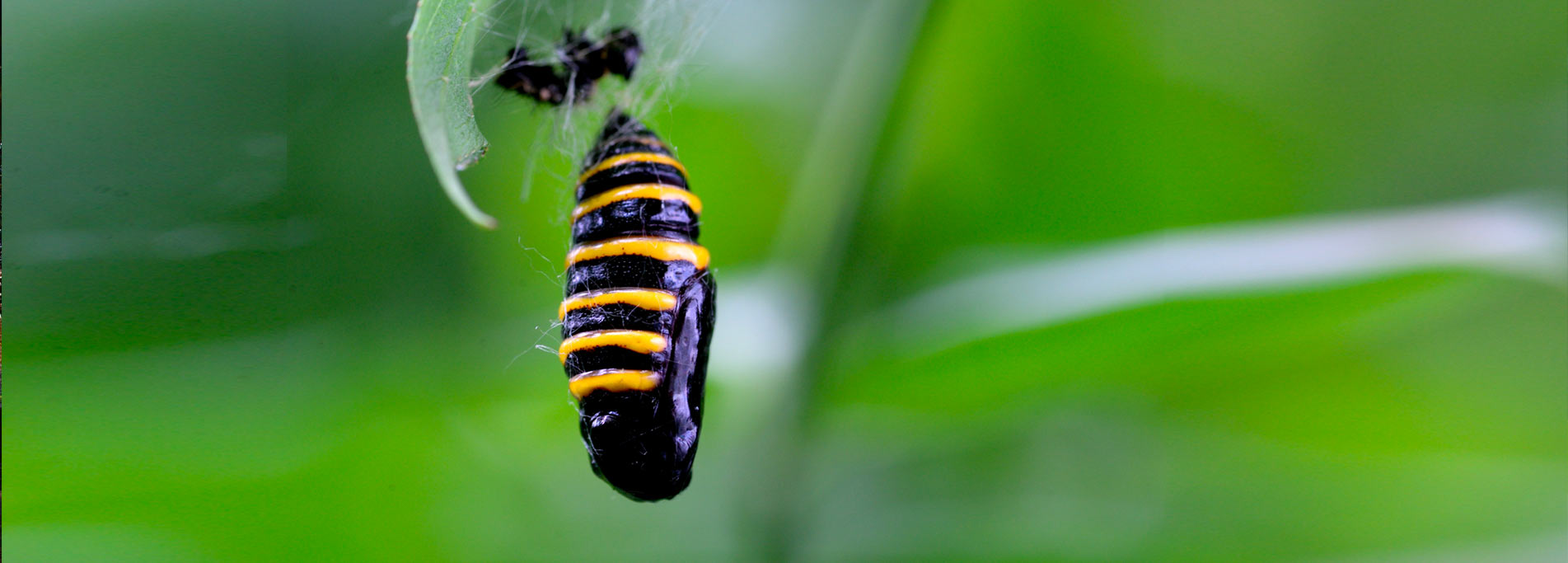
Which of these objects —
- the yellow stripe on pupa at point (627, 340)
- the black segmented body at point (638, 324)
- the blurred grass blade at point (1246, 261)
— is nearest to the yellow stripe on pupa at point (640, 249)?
the black segmented body at point (638, 324)

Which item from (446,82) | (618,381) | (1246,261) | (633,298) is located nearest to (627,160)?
(633,298)

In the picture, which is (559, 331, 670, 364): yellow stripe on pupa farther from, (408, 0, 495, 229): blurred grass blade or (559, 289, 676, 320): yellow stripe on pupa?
(408, 0, 495, 229): blurred grass blade

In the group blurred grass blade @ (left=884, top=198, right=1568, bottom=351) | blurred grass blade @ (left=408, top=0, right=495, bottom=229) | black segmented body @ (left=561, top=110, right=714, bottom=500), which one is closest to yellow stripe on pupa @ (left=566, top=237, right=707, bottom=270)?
black segmented body @ (left=561, top=110, right=714, bottom=500)

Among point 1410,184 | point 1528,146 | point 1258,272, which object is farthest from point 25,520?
point 1528,146

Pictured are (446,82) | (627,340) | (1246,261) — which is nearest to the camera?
(446,82)

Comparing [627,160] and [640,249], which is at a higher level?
[627,160]

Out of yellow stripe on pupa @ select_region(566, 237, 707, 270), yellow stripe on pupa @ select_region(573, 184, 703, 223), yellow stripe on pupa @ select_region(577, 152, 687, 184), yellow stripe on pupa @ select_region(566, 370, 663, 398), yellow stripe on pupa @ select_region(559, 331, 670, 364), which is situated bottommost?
yellow stripe on pupa @ select_region(566, 370, 663, 398)

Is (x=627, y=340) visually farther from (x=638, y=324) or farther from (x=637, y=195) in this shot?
(x=637, y=195)

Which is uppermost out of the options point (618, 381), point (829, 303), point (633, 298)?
point (829, 303)
